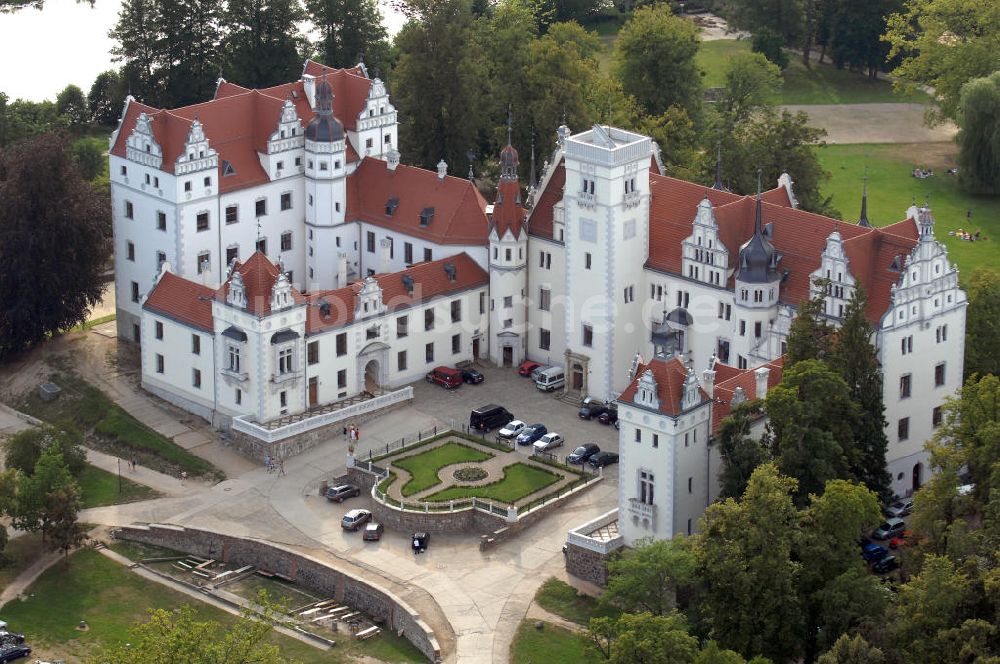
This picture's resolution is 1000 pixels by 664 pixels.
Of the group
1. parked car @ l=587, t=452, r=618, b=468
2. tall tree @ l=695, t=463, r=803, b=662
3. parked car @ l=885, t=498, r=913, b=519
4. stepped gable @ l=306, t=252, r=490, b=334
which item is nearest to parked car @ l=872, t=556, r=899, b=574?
parked car @ l=885, t=498, r=913, b=519

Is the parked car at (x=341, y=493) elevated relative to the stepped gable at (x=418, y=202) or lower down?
lower down

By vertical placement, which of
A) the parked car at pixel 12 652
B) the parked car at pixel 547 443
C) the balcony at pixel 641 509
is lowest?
the parked car at pixel 12 652

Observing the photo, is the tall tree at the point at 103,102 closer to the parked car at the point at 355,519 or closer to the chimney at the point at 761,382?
the parked car at the point at 355,519

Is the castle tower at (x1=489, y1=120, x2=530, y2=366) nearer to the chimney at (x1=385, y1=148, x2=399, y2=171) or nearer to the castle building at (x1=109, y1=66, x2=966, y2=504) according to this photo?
the castle building at (x1=109, y1=66, x2=966, y2=504)

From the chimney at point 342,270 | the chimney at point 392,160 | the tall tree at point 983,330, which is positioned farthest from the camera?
the chimney at point 392,160

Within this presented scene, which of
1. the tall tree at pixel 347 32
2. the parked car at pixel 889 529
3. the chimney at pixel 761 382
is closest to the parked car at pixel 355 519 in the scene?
the chimney at pixel 761 382

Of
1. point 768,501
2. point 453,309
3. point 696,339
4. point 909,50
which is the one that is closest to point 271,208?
point 453,309

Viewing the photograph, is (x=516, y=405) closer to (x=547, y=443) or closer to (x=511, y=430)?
(x=511, y=430)
